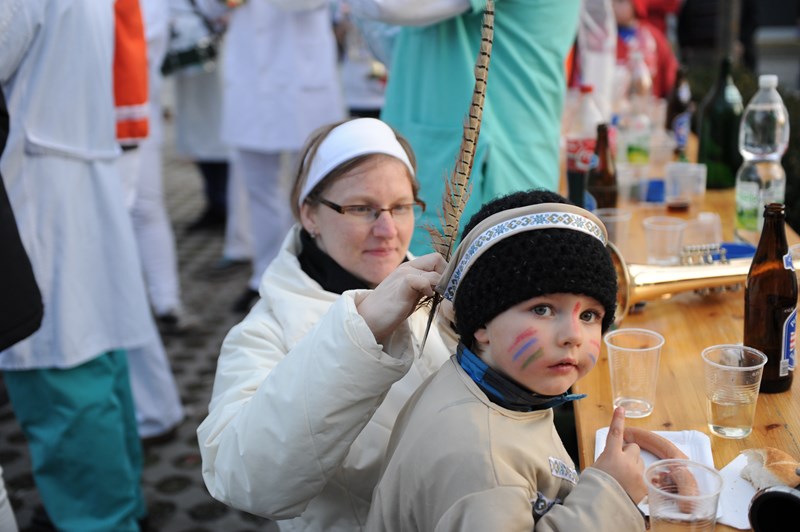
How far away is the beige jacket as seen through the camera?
140 centimetres

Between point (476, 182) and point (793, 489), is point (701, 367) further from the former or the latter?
point (476, 182)

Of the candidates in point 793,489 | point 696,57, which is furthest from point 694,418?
point 696,57

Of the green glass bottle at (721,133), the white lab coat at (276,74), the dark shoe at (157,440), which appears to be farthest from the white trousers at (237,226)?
the green glass bottle at (721,133)

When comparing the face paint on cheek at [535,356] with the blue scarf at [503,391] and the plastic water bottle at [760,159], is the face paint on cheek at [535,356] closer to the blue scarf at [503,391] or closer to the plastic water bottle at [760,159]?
the blue scarf at [503,391]

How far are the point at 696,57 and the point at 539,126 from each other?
6.85m

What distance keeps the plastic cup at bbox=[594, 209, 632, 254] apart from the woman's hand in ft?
4.86

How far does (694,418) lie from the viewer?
196cm

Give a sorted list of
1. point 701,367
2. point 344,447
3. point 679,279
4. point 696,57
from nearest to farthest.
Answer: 1. point 344,447
2. point 701,367
3. point 679,279
4. point 696,57

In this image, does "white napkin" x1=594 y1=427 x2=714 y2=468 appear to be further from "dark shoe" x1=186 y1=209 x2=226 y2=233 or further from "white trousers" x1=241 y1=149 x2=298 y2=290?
"dark shoe" x1=186 y1=209 x2=226 y2=233

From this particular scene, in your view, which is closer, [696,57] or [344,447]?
[344,447]

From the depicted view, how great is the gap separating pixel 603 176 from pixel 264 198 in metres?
2.81

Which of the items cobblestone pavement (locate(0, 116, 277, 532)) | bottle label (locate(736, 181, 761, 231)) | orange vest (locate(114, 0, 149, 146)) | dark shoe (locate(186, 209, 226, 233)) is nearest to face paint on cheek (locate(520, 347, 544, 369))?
bottle label (locate(736, 181, 761, 231))

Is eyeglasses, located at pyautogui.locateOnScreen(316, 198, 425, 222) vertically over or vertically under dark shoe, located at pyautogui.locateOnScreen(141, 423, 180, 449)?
over

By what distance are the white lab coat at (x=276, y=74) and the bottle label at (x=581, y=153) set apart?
2.48 meters
